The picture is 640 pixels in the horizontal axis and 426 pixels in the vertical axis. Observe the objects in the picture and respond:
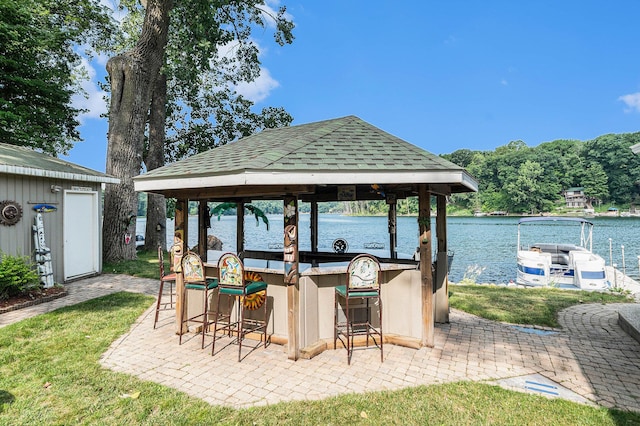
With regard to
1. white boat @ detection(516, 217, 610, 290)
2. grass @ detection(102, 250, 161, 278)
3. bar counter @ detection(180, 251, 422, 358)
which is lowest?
white boat @ detection(516, 217, 610, 290)

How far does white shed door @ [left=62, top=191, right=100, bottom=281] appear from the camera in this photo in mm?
7676

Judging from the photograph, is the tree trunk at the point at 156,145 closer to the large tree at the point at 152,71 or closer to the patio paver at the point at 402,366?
the large tree at the point at 152,71

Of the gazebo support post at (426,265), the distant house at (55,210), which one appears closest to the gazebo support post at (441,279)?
the gazebo support post at (426,265)

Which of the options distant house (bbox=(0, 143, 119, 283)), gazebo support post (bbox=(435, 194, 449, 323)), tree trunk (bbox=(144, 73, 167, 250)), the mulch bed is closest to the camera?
gazebo support post (bbox=(435, 194, 449, 323))

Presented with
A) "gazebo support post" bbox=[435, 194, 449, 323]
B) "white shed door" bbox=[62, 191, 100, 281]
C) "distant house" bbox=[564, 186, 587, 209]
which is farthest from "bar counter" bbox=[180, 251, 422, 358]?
"distant house" bbox=[564, 186, 587, 209]

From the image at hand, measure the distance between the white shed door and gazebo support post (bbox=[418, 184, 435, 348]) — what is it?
794 cm

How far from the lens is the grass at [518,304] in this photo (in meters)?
5.37

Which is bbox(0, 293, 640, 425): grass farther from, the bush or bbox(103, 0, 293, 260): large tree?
bbox(103, 0, 293, 260): large tree

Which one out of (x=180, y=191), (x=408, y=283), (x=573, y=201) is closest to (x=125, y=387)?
(x=180, y=191)

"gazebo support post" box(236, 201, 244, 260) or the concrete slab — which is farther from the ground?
"gazebo support post" box(236, 201, 244, 260)

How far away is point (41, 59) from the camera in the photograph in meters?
14.7

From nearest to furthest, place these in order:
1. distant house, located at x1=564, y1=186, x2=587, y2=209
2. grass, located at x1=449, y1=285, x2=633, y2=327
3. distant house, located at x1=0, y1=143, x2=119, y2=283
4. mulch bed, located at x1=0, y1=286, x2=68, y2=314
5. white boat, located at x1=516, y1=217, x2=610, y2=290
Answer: grass, located at x1=449, y1=285, x2=633, y2=327 < mulch bed, located at x1=0, y1=286, x2=68, y2=314 < distant house, located at x1=0, y1=143, x2=119, y2=283 < white boat, located at x1=516, y1=217, x2=610, y2=290 < distant house, located at x1=564, y1=186, x2=587, y2=209

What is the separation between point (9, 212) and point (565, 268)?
55.2 ft

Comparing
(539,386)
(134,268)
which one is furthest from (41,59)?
(539,386)
